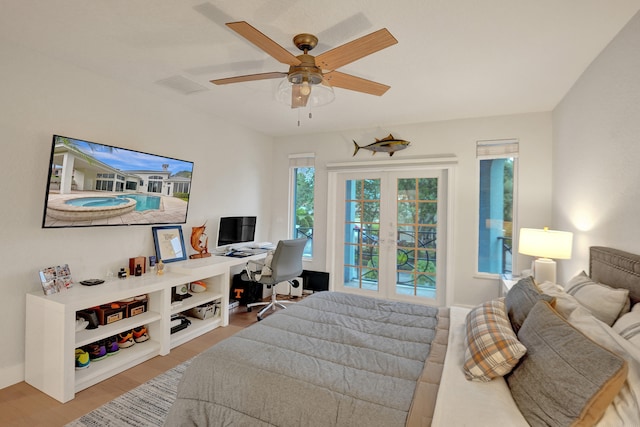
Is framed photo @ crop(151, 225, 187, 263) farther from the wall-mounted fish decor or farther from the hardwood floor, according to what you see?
the wall-mounted fish decor

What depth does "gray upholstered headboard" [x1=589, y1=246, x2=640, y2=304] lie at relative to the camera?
62.0 inches

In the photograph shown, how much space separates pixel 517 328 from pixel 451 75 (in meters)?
2.05

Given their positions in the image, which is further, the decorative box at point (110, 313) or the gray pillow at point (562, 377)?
the decorative box at point (110, 313)

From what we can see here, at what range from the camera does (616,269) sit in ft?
5.79

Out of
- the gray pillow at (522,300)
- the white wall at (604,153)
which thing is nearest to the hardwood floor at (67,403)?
the gray pillow at (522,300)

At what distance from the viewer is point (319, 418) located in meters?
1.24

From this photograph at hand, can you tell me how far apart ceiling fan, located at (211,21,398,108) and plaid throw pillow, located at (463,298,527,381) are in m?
1.50

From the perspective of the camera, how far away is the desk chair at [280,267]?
3668 mm

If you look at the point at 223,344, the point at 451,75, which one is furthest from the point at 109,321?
the point at 451,75

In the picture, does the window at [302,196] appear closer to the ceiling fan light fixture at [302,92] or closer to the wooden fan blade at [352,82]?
the ceiling fan light fixture at [302,92]

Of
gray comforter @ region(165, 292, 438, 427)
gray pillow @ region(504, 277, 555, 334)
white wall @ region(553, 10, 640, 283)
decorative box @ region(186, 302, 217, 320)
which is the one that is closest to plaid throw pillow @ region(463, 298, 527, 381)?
gray pillow @ region(504, 277, 555, 334)

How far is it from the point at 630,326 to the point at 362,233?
325 cm

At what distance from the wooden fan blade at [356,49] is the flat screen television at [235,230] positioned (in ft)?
8.69

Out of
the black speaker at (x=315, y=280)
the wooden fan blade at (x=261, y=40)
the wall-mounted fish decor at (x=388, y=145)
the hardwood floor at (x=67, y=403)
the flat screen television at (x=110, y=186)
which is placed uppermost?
the wall-mounted fish decor at (x=388, y=145)
